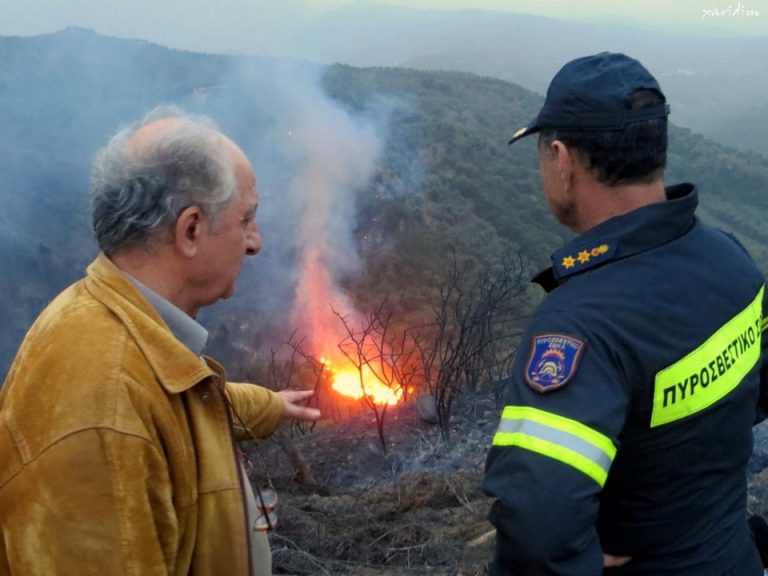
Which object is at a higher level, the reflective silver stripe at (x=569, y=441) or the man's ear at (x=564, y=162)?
the man's ear at (x=564, y=162)

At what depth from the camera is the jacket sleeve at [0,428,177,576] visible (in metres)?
1.44

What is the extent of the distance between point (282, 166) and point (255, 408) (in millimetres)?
21066

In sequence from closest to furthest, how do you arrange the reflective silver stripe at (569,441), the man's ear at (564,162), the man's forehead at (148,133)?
1. the reflective silver stripe at (569,441)
2. the man's forehead at (148,133)
3. the man's ear at (564,162)

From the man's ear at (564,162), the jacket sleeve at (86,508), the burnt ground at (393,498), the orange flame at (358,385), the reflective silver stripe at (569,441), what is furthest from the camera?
Result: the orange flame at (358,385)

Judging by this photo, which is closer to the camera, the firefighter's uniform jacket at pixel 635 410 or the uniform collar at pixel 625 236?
the firefighter's uniform jacket at pixel 635 410

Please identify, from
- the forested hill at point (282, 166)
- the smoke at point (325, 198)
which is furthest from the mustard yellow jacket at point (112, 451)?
the forested hill at point (282, 166)

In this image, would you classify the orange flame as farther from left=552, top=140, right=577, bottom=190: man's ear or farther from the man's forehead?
the man's forehead

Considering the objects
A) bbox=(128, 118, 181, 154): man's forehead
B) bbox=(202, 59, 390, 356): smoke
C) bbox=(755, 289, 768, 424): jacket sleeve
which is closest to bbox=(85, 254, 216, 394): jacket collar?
bbox=(128, 118, 181, 154): man's forehead

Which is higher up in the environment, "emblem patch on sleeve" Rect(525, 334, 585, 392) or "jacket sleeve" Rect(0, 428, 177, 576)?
"emblem patch on sleeve" Rect(525, 334, 585, 392)

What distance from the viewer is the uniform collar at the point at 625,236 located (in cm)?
177

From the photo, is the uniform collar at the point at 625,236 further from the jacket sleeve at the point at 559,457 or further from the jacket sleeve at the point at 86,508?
the jacket sleeve at the point at 86,508

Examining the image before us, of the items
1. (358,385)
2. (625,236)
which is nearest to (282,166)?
(358,385)

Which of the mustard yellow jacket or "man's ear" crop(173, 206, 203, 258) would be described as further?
"man's ear" crop(173, 206, 203, 258)

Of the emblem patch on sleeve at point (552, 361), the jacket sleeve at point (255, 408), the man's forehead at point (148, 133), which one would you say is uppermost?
the man's forehead at point (148, 133)
